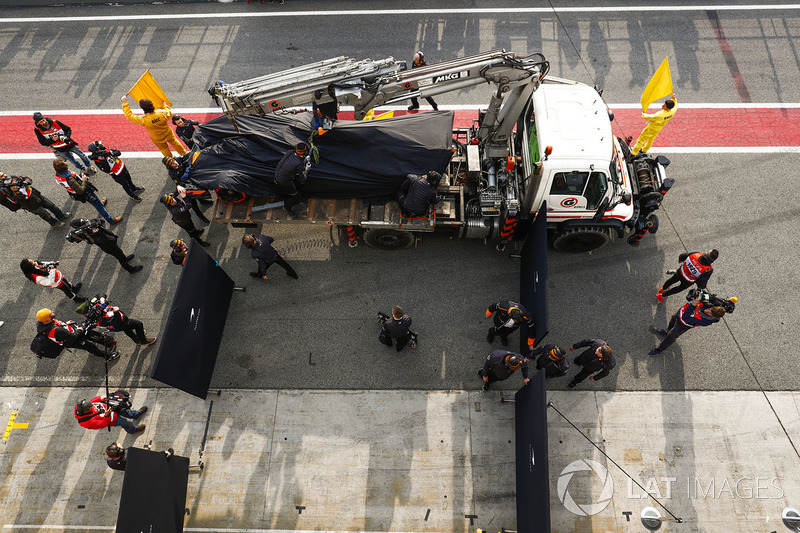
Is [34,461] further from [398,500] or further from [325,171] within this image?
[325,171]

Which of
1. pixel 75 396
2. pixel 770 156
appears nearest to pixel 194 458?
pixel 75 396

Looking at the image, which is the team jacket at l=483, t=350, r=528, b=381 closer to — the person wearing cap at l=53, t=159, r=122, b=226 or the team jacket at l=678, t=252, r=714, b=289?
the team jacket at l=678, t=252, r=714, b=289

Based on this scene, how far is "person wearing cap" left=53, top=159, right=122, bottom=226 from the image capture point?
888 cm

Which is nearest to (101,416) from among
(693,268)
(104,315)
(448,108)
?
(104,315)

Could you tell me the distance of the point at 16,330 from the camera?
9.00 m

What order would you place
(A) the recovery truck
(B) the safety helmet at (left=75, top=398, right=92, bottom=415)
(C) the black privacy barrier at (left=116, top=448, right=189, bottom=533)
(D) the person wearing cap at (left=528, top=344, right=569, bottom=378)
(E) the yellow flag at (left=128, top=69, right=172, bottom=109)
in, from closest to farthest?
(C) the black privacy barrier at (left=116, top=448, right=189, bottom=533) < (B) the safety helmet at (left=75, top=398, right=92, bottom=415) < (D) the person wearing cap at (left=528, top=344, right=569, bottom=378) < (A) the recovery truck < (E) the yellow flag at (left=128, top=69, right=172, bottom=109)

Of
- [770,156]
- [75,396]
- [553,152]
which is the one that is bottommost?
[75,396]

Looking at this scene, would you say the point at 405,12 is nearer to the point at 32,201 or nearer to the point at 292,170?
the point at 292,170

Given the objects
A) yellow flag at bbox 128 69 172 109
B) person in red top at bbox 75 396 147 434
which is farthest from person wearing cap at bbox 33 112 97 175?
person in red top at bbox 75 396 147 434

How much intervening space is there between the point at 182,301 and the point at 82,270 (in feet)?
13.2

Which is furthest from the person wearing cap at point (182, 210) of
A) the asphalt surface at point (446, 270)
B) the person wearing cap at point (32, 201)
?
the person wearing cap at point (32, 201)

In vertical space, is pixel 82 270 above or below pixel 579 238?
below

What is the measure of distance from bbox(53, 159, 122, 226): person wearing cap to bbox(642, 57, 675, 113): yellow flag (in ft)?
40.1

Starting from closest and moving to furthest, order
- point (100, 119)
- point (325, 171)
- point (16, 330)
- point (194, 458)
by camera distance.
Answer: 1. point (194, 458)
2. point (325, 171)
3. point (16, 330)
4. point (100, 119)
